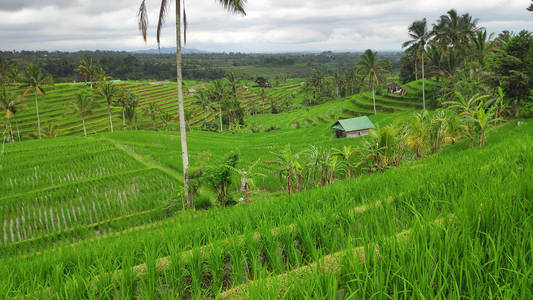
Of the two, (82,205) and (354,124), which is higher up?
(354,124)

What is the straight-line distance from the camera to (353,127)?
3650cm

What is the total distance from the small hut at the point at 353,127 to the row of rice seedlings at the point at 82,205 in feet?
86.0

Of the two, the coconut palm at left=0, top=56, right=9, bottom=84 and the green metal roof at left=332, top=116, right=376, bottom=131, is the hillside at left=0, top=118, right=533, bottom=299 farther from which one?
the coconut palm at left=0, top=56, right=9, bottom=84

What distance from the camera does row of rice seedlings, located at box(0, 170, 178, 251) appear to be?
37.6 feet

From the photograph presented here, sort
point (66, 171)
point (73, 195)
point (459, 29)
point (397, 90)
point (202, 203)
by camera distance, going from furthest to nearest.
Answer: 1. point (397, 90)
2. point (459, 29)
3. point (66, 171)
4. point (73, 195)
5. point (202, 203)

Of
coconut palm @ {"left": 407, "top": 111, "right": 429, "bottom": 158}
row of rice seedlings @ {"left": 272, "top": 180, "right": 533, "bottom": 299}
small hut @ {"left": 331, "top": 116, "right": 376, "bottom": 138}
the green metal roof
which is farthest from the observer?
the green metal roof

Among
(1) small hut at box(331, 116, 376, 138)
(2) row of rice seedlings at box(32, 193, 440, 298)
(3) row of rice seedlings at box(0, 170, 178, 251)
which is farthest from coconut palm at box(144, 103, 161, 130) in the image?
(2) row of rice seedlings at box(32, 193, 440, 298)

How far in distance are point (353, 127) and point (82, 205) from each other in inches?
1231

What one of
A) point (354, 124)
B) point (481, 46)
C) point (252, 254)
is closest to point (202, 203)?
point (252, 254)

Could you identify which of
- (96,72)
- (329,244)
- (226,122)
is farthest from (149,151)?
(96,72)

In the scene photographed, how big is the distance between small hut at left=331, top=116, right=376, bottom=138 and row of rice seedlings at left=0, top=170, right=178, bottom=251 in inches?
1032

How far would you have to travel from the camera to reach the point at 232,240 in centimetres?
262

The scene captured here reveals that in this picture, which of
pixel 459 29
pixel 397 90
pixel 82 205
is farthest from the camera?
pixel 397 90

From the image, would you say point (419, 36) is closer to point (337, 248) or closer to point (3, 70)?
point (337, 248)
